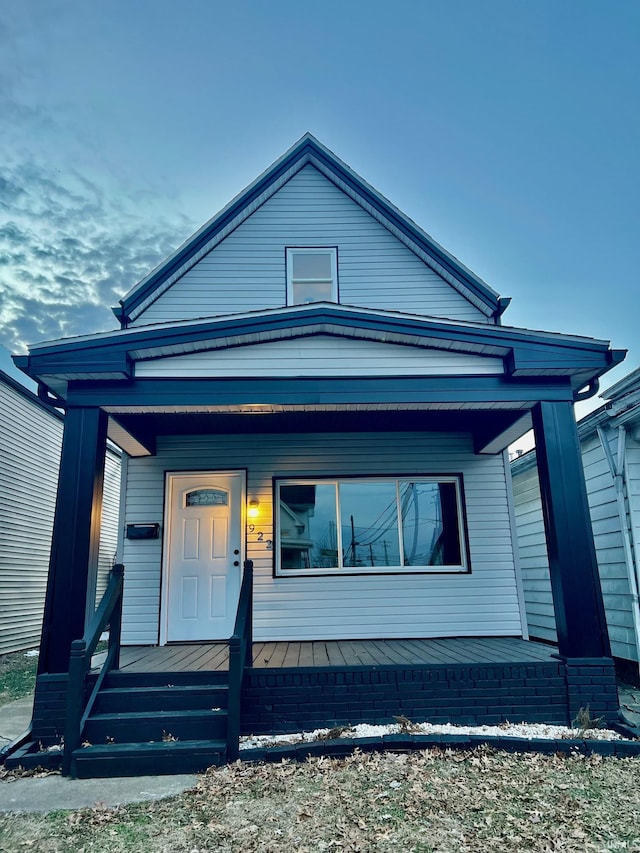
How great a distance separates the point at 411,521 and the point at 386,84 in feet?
30.3

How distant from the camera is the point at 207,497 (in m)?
6.75

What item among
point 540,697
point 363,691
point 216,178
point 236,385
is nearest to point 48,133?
point 216,178

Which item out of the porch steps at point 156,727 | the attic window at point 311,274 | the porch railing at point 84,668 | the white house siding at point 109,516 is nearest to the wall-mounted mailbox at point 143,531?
the porch railing at point 84,668

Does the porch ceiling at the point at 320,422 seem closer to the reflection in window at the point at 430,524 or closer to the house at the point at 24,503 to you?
the reflection in window at the point at 430,524

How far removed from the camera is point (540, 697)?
14.4 feet

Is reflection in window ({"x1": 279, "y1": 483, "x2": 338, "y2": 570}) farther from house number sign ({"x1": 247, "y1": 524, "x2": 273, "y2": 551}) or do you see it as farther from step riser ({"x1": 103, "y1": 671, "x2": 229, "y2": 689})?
step riser ({"x1": 103, "y1": 671, "x2": 229, "y2": 689})

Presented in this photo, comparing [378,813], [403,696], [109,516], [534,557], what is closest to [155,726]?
[378,813]

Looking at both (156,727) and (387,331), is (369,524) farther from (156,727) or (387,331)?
(156,727)

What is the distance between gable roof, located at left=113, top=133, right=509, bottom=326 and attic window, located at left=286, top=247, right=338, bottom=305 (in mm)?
879

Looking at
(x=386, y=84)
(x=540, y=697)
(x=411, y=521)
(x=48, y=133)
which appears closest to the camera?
(x=540, y=697)

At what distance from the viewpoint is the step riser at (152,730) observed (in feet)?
12.9

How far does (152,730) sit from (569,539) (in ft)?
12.2

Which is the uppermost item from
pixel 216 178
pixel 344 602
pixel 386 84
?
pixel 386 84

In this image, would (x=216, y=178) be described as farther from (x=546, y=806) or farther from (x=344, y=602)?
(x=546, y=806)
